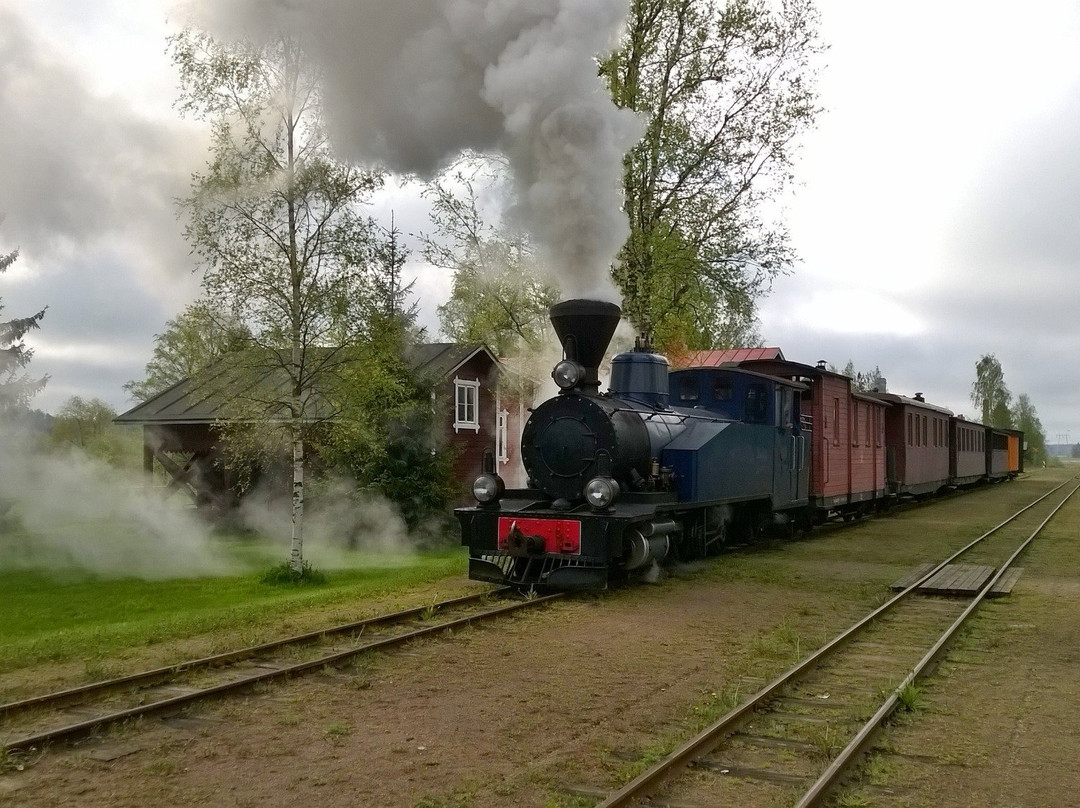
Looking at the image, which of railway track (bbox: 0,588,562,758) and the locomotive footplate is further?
the locomotive footplate

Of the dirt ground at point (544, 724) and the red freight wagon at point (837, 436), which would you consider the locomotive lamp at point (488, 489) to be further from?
the red freight wagon at point (837, 436)

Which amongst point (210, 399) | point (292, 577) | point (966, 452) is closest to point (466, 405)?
point (210, 399)

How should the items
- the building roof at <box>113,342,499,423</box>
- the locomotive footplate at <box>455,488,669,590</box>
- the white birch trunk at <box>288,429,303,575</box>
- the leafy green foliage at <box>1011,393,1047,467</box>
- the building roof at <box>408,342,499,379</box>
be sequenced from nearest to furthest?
the locomotive footplate at <box>455,488,669,590</box> → the white birch trunk at <box>288,429,303,575</box> → the building roof at <box>113,342,499,423</box> → the building roof at <box>408,342,499,379</box> → the leafy green foliage at <box>1011,393,1047,467</box>

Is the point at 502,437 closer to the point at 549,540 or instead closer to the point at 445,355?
the point at 445,355

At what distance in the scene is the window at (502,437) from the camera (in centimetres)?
2322

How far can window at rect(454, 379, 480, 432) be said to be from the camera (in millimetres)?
21375

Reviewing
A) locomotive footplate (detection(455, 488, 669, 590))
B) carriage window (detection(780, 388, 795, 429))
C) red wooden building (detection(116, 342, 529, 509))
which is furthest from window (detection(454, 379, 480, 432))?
locomotive footplate (detection(455, 488, 669, 590))

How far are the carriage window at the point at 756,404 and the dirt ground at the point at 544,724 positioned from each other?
4.64m

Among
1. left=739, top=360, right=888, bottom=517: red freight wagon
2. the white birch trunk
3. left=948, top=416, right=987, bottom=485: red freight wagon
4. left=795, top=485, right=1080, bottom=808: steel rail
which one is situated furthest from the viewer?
left=948, top=416, right=987, bottom=485: red freight wagon

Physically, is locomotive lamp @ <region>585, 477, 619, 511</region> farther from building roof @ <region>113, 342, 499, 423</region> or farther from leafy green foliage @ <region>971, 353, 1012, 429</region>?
leafy green foliage @ <region>971, 353, 1012, 429</region>

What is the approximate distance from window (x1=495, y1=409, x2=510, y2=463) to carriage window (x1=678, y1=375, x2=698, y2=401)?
10020 mm

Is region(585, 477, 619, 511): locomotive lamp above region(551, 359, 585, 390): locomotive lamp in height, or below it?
below

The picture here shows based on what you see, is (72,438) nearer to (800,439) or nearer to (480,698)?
(800,439)

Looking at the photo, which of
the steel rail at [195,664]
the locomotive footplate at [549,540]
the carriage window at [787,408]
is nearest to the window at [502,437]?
the carriage window at [787,408]
